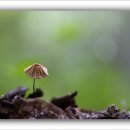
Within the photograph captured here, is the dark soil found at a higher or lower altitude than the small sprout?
lower

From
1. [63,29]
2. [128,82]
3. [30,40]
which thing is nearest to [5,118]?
[30,40]

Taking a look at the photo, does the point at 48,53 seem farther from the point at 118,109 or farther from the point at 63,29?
the point at 118,109

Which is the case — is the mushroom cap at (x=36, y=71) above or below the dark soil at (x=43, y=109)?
above
